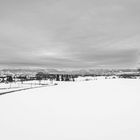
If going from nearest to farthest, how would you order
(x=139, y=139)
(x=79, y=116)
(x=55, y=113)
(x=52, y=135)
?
(x=139, y=139) < (x=52, y=135) < (x=79, y=116) < (x=55, y=113)

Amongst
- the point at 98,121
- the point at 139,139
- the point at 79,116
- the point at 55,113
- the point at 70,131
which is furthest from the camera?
the point at 55,113

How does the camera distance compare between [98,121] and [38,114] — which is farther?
[38,114]

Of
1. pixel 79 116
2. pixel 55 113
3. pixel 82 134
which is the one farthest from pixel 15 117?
pixel 82 134

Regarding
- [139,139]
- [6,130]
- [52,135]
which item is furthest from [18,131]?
[139,139]

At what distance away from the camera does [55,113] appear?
1560 cm

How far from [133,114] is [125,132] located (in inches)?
182

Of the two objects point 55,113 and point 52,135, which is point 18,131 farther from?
point 55,113

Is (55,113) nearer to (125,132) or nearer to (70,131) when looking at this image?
(70,131)

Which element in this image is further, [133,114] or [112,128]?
[133,114]

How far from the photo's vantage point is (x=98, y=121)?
13164 mm

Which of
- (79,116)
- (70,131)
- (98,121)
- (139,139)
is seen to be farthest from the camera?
(79,116)

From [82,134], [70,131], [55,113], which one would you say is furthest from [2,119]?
[82,134]

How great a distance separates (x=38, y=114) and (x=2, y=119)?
2.99 metres

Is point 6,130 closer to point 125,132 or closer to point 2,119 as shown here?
point 2,119
